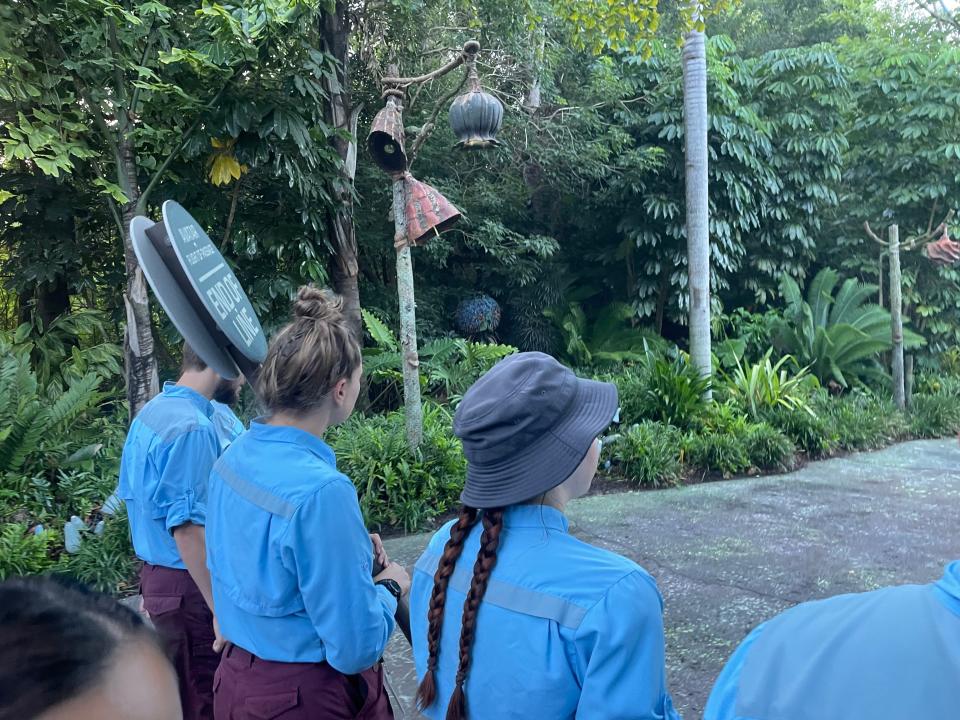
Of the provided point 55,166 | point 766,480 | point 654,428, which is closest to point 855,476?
point 766,480

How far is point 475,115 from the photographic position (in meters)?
5.63

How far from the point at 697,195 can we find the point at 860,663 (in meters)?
8.76

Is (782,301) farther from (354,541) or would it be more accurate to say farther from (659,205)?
(354,541)

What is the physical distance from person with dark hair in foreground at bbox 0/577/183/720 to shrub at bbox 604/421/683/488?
6.88 meters

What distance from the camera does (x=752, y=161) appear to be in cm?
1096

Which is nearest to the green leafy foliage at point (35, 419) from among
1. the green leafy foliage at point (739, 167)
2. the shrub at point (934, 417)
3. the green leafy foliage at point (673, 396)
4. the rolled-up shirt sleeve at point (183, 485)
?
the rolled-up shirt sleeve at point (183, 485)

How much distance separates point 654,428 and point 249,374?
253 inches

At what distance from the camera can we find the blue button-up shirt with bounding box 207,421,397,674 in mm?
1652

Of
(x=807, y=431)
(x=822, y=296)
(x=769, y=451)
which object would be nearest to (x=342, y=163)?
(x=769, y=451)

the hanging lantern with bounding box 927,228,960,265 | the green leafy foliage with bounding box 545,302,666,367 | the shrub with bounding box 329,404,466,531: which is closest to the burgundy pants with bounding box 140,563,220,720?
the shrub with bounding box 329,404,466,531

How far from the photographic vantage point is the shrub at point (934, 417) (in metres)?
9.68

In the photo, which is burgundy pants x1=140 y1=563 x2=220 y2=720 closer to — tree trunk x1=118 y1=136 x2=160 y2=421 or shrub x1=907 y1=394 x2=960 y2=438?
tree trunk x1=118 y1=136 x2=160 y2=421

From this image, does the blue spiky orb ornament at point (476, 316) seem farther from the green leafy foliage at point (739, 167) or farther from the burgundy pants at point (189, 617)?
the burgundy pants at point (189, 617)

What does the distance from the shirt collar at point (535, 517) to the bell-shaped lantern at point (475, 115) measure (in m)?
4.73
